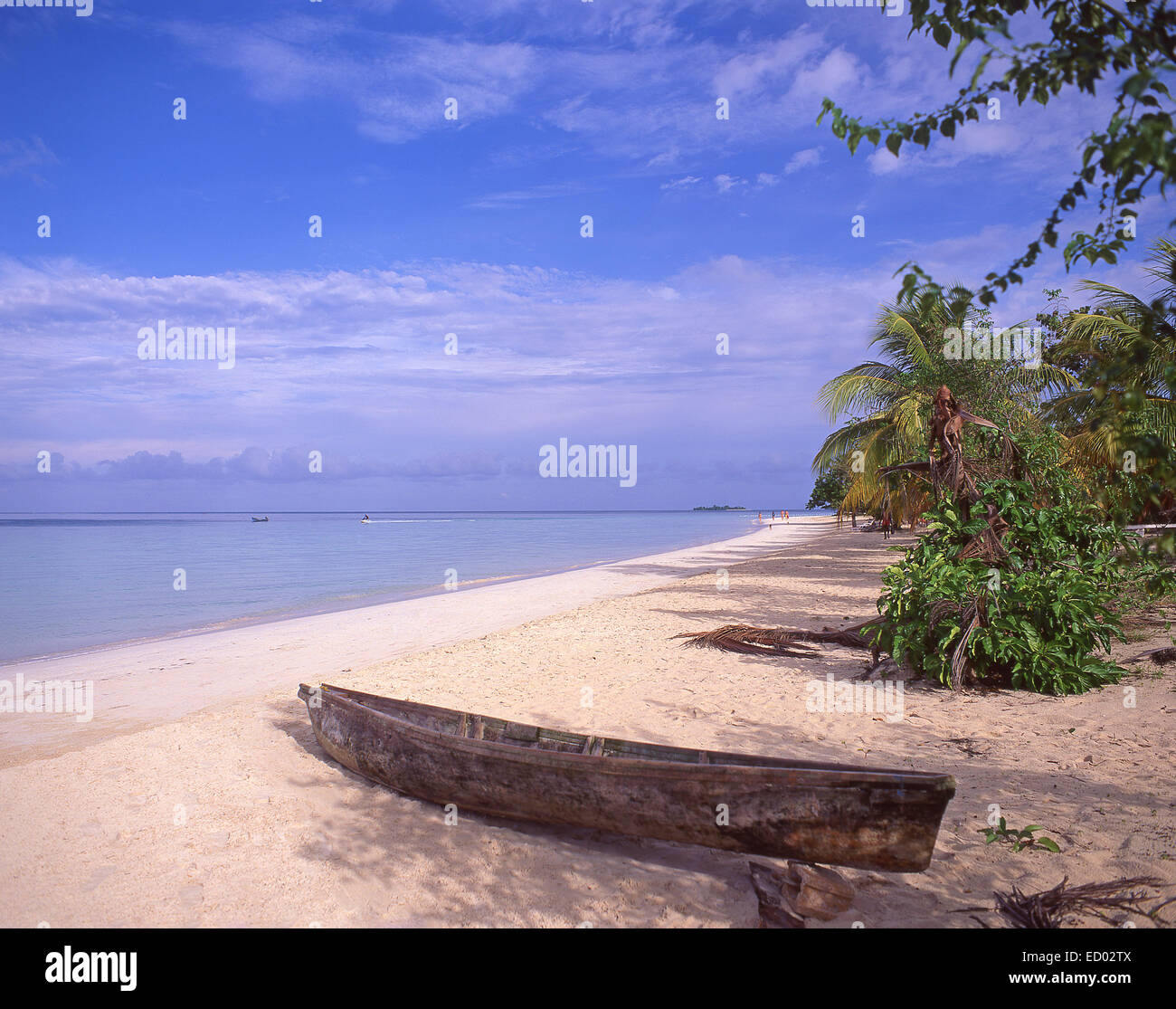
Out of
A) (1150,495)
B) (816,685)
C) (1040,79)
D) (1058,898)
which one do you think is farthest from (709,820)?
(816,685)

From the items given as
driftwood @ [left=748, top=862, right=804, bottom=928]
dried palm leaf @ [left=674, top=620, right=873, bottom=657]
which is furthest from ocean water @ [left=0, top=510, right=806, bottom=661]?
driftwood @ [left=748, top=862, right=804, bottom=928]

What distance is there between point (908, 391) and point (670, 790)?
54.3 feet

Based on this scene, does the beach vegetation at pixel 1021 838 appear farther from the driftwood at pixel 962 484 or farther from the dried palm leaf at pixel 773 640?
the dried palm leaf at pixel 773 640

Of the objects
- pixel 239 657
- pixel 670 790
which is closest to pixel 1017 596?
pixel 670 790

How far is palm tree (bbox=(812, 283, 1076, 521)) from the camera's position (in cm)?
1419

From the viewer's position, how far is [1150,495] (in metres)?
2.09

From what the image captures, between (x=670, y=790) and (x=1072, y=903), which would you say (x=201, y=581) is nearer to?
(x=670, y=790)

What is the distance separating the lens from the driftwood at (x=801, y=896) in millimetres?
3559

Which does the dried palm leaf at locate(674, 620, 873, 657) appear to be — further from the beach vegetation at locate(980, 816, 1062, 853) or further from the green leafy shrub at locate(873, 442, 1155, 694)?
the beach vegetation at locate(980, 816, 1062, 853)

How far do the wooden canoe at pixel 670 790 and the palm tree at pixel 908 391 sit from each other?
1077 centimetres

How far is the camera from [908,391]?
1795cm

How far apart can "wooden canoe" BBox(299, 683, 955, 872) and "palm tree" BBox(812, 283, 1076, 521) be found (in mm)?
10765

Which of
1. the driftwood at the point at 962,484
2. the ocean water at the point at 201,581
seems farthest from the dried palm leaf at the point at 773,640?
the ocean water at the point at 201,581

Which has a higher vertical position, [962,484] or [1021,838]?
[962,484]
